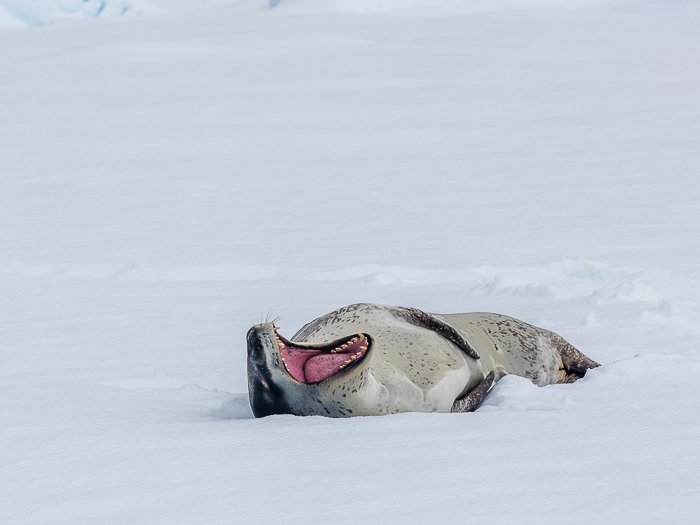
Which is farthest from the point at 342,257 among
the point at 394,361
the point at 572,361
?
the point at 394,361

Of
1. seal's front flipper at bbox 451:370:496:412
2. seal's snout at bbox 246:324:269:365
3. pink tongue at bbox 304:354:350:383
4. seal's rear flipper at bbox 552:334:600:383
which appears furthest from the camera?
seal's rear flipper at bbox 552:334:600:383

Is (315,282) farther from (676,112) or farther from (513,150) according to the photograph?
(676,112)

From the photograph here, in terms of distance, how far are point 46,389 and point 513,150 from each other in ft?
22.5

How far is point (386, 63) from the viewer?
46.8ft

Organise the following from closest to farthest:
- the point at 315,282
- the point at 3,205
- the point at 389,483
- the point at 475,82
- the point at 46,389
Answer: the point at 389,483 < the point at 46,389 < the point at 315,282 < the point at 3,205 < the point at 475,82

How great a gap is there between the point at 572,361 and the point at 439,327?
30.9 inches

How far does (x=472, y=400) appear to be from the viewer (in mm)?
2822

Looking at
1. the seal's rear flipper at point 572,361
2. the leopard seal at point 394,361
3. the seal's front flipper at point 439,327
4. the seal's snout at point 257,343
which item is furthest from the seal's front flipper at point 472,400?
the seal's snout at point 257,343

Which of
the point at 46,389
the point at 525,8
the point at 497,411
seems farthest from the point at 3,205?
the point at 525,8

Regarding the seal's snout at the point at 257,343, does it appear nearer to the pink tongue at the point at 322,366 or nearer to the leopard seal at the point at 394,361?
the leopard seal at the point at 394,361

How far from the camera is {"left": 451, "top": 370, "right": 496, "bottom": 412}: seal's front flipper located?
277cm

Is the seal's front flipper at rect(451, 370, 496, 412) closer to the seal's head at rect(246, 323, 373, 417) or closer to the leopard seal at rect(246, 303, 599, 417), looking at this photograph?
the leopard seal at rect(246, 303, 599, 417)

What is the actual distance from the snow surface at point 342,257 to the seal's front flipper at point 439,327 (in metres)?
0.23

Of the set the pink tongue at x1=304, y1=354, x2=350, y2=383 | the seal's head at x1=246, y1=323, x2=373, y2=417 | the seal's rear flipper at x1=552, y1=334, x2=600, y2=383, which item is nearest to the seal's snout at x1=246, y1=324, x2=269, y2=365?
the seal's head at x1=246, y1=323, x2=373, y2=417
